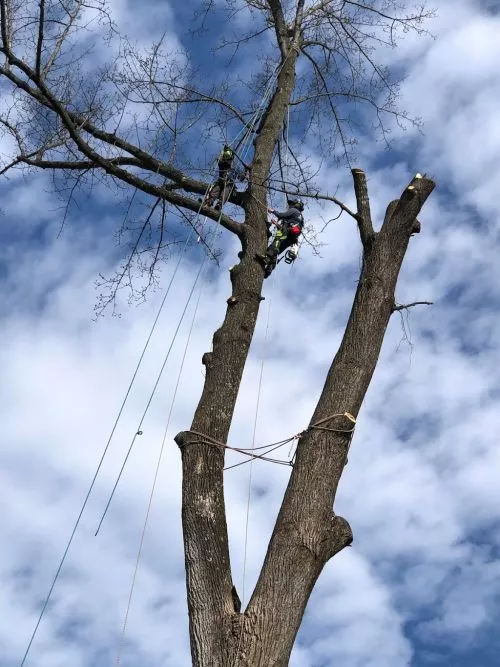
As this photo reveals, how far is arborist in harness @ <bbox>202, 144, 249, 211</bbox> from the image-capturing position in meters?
5.97

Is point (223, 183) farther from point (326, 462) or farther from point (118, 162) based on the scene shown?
point (326, 462)

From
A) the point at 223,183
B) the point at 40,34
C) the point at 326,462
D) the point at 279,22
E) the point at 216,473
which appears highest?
the point at 279,22

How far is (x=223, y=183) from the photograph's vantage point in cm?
612

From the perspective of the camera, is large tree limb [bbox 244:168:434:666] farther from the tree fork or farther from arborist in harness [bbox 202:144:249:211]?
arborist in harness [bbox 202:144:249:211]

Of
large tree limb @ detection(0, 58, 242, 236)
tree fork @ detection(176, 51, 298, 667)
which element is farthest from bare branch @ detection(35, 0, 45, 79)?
tree fork @ detection(176, 51, 298, 667)

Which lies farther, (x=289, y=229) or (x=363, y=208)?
(x=289, y=229)

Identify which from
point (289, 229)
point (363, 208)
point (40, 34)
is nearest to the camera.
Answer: point (363, 208)

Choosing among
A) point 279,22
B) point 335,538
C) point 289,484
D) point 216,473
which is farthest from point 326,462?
point 279,22

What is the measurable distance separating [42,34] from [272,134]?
1.89m

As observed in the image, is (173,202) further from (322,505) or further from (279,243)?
(322,505)

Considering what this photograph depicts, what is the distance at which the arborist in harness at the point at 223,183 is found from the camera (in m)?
5.97

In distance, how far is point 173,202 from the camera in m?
5.77

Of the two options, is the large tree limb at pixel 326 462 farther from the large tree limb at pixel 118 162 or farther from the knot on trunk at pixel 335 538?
the large tree limb at pixel 118 162

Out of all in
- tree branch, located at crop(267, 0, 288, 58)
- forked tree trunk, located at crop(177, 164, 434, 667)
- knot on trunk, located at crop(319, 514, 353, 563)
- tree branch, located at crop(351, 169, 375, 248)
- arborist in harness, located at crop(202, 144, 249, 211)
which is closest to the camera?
forked tree trunk, located at crop(177, 164, 434, 667)
